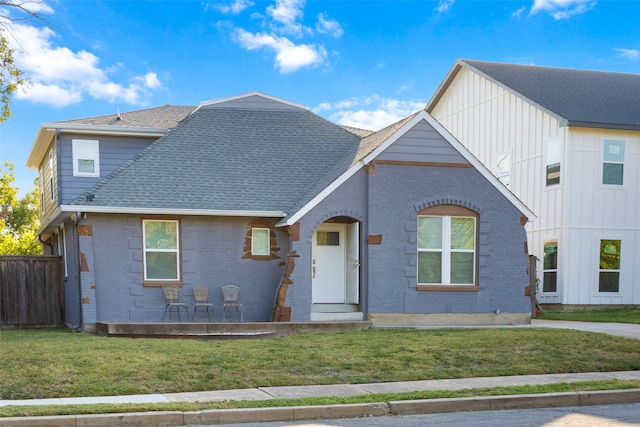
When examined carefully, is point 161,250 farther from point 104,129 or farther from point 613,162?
point 613,162

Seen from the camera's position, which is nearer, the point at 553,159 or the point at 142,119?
the point at 142,119

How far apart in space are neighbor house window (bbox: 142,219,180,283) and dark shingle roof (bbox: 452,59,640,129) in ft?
43.1

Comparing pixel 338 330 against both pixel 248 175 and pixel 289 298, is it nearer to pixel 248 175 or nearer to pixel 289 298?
pixel 289 298

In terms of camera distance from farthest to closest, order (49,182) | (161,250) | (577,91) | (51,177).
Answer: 1. (577,91)
2. (49,182)
3. (51,177)
4. (161,250)

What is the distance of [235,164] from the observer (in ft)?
57.6

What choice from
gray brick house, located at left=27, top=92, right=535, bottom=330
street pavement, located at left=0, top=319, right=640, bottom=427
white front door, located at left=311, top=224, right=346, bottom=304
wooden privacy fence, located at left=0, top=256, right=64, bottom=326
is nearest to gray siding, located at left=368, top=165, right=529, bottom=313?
gray brick house, located at left=27, top=92, right=535, bottom=330

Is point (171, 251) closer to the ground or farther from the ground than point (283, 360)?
farther from the ground

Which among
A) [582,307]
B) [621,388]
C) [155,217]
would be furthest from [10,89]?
[582,307]

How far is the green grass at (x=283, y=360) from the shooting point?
8.94m

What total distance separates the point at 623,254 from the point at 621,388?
46.2ft

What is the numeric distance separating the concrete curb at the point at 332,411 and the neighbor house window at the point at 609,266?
13593 mm

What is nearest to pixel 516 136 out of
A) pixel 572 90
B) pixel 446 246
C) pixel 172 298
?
pixel 572 90

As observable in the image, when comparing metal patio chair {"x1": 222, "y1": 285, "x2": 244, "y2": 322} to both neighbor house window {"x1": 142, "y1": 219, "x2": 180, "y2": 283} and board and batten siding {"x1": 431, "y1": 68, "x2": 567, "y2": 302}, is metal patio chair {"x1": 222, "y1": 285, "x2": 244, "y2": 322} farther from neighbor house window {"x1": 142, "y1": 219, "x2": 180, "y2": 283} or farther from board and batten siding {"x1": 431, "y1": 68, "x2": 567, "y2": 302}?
board and batten siding {"x1": 431, "y1": 68, "x2": 567, "y2": 302}

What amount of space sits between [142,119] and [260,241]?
6.06 m
